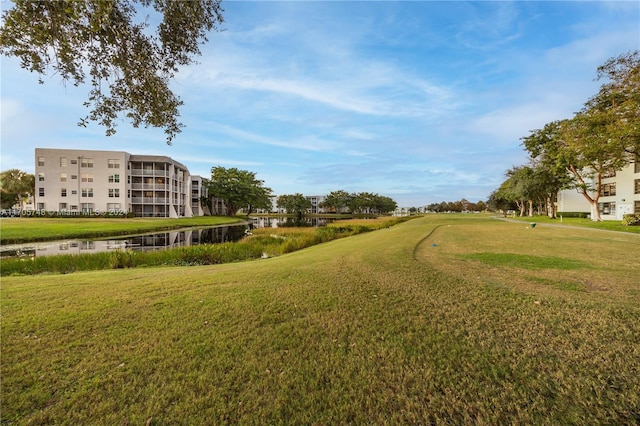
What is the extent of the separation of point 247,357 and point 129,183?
202 ft

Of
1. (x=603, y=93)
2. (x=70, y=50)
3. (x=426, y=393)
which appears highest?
(x=603, y=93)

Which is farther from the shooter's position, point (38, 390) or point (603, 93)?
point (603, 93)

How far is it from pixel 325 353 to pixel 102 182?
63194 mm

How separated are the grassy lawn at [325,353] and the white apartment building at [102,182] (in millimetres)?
55487

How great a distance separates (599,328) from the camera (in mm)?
3576

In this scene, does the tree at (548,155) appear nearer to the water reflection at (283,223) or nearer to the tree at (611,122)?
the tree at (611,122)

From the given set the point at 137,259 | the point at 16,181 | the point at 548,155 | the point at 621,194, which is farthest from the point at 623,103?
the point at 16,181

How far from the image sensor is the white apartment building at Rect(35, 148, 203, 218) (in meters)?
49.9

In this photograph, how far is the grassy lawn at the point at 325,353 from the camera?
2320 mm

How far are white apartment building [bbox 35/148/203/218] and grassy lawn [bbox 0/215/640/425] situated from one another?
55.5 metres

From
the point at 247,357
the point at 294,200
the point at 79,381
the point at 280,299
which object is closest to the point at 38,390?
the point at 79,381

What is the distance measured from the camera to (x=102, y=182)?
51.6m

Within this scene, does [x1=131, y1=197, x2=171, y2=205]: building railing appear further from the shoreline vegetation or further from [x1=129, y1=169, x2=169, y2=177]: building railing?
the shoreline vegetation

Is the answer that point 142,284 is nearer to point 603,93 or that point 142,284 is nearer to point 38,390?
point 38,390
